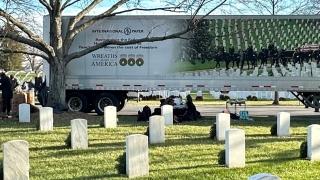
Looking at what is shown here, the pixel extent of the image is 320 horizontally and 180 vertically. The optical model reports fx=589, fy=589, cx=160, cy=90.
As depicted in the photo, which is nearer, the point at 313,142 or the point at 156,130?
the point at 313,142

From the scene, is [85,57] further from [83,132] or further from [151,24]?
[83,132]

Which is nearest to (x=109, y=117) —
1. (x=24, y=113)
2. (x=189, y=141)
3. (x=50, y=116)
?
(x=50, y=116)

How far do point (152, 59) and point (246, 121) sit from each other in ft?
17.3

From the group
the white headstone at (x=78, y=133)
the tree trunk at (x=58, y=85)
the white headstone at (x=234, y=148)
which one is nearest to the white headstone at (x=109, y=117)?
the white headstone at (x=78, y=133)

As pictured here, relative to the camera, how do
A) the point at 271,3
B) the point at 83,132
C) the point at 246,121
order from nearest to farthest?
the point at 83,132 → the point at 246,121 → the point at 271,3

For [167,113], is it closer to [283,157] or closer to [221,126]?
[221,126]

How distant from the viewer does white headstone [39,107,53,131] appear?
55.8ft

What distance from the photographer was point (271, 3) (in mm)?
40219

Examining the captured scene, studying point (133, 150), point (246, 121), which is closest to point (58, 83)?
point (246, 121)

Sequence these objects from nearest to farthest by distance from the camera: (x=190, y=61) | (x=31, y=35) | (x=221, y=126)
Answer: (x=221, y=126)
(x=31, y=35)
(x=190, y=61)

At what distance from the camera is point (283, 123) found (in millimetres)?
15672

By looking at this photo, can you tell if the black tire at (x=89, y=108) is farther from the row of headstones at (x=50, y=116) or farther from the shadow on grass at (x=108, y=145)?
the shadow on grass at (x=108, y=145)

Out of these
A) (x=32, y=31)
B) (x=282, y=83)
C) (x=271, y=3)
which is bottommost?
(x=282, y=83)

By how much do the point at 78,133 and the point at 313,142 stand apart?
5043mm
